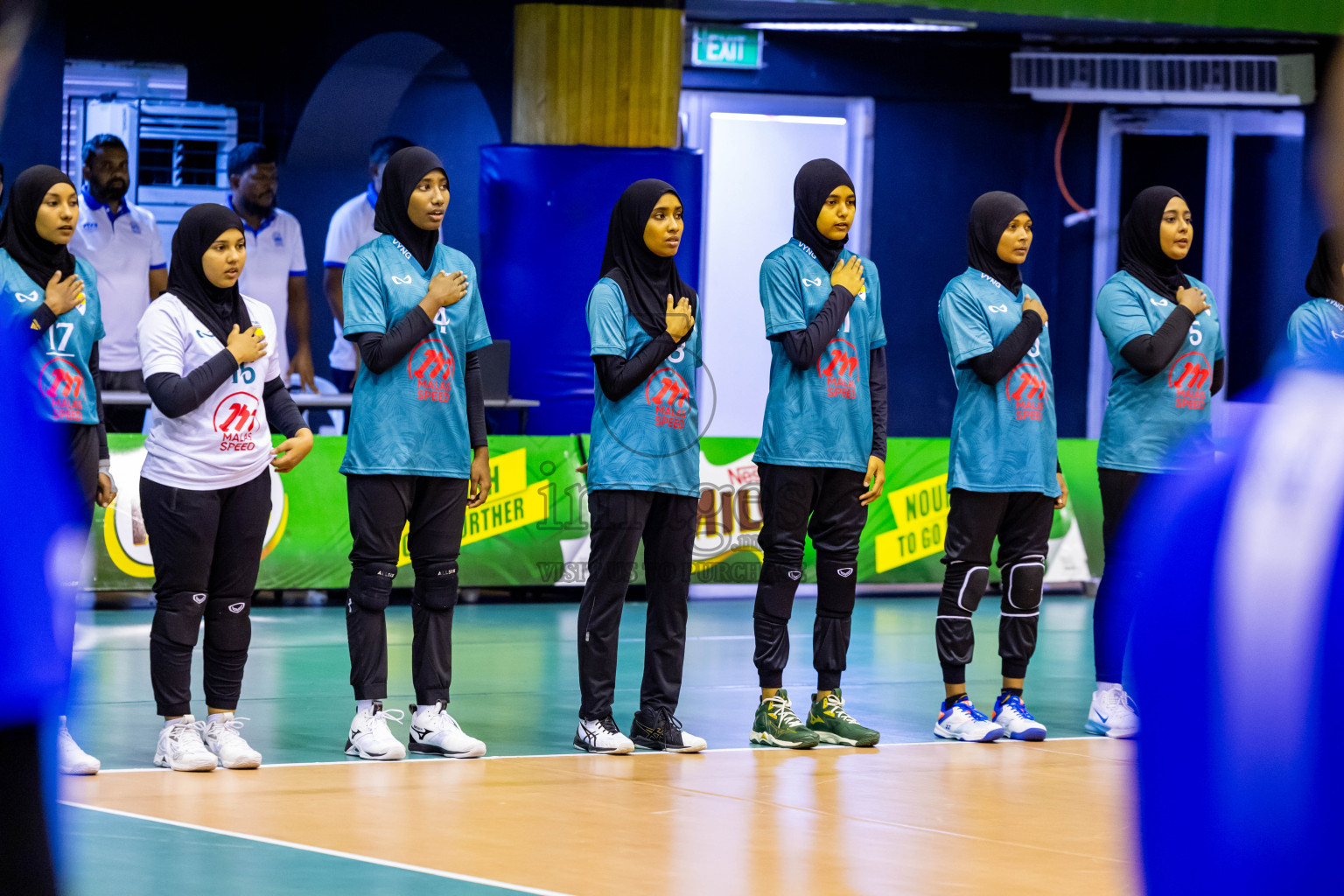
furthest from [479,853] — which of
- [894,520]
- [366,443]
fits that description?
[894,520]

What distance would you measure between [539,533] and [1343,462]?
10100 mm

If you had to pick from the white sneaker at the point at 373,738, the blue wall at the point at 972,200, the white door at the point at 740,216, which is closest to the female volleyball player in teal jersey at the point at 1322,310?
the white sneaker at the point at 373,738

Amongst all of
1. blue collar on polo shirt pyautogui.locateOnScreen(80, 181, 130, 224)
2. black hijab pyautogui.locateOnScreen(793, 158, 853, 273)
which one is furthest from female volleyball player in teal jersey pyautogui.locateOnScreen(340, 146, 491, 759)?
blue collar on polo shirt pyautogui.locateOnScreen(80, 181, 130, 224)

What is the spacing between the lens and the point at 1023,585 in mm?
6816

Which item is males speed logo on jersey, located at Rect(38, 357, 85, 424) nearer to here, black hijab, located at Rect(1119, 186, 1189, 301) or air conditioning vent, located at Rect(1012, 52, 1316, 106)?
black hijab, located at Rect(1119, 186, 1189, 301)

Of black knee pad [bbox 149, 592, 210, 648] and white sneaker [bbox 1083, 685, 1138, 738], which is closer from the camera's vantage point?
black knee pad [bbox 149, 592, 210, 648]

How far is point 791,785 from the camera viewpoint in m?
5.87

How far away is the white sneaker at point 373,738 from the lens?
6.14m

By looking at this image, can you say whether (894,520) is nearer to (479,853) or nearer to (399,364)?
(399,364)

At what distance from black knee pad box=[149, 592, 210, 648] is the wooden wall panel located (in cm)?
716

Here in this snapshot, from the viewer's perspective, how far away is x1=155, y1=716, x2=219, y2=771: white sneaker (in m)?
5.81

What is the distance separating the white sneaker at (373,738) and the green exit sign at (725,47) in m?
10.6

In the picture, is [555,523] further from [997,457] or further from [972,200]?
[972,200]

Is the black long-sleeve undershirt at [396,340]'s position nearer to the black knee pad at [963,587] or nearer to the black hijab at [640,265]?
the black hijab at [640,265]
